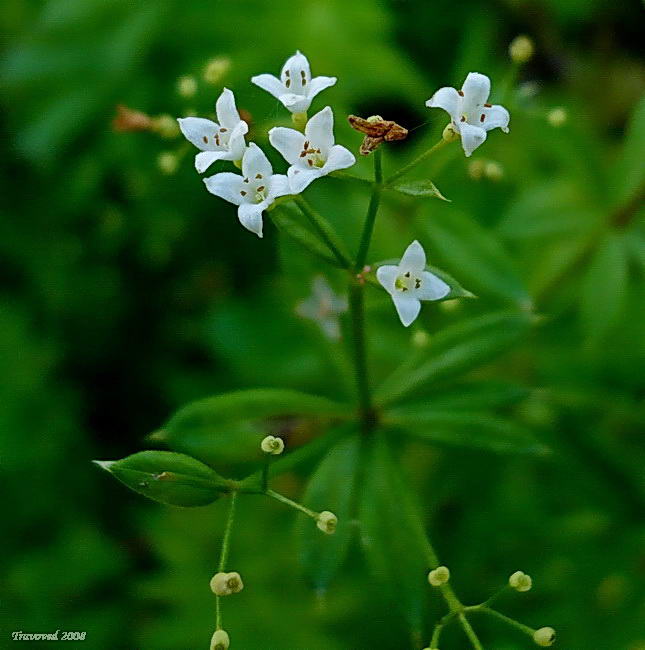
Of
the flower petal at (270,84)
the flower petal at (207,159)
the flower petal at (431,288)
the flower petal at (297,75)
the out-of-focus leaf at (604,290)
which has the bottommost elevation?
the flower petal at (431,288)

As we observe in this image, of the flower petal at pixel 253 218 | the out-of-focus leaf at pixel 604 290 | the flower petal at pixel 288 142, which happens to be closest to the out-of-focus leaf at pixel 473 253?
the out-of-focus leaf at pixel 604 290

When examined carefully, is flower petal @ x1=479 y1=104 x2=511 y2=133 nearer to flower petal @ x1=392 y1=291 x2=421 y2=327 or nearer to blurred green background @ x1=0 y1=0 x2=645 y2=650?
flower petal @ x1=392 y1=291 x2=421 y2=327

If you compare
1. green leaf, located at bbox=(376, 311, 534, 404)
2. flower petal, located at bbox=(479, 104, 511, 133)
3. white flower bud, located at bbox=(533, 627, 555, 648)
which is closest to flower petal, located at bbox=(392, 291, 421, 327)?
flower petal, located at bbox=(479, 104, 511, 133)

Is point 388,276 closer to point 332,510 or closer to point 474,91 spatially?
point 474,91

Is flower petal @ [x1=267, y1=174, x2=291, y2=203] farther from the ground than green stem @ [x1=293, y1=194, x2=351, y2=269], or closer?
closer

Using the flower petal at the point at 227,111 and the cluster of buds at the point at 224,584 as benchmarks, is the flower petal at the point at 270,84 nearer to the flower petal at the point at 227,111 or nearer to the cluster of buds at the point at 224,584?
the flower petal at the point at 227,111

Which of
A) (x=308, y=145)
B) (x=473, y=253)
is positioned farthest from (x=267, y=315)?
(x=308, y=145)
